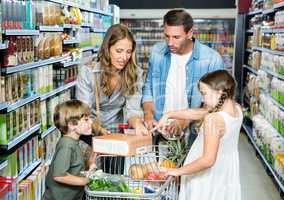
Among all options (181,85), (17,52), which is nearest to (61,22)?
(17,52)

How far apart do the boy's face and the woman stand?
0.07 metres

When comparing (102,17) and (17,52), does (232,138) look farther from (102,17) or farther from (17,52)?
(102,17)

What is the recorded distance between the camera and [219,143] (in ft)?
8.47

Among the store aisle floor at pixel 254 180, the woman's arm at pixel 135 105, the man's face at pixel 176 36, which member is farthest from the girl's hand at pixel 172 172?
the store aisle floor at pixel 254 180

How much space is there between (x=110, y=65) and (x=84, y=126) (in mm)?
432

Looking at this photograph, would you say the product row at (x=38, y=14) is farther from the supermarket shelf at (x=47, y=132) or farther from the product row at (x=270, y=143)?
the product row at (x=270, y=143)

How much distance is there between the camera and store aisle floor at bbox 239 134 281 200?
16.5 feet

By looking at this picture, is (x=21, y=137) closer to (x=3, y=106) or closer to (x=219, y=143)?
(x=3, y=106)

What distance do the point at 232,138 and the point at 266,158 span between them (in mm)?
3415

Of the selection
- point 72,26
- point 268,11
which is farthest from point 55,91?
point 268,11

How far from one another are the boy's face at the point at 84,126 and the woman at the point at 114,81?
69 mm

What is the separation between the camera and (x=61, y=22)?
18.3ft

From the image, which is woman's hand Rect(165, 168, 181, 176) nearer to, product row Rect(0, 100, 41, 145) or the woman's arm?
the woman's arm

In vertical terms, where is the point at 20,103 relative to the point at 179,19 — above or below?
below
